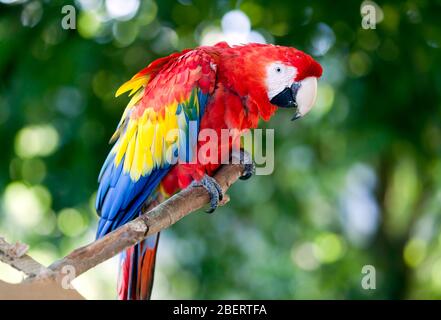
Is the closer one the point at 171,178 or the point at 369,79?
the point at 171,178

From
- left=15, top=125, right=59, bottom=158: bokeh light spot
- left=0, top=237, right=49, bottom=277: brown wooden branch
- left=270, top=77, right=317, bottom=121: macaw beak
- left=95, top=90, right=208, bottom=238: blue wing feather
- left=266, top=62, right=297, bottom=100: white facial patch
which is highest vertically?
left=15, top=125, right=59, bottom=158: bokeh light spot

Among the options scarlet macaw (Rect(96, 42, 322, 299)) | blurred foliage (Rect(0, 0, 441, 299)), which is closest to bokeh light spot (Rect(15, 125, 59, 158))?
blurred foliage (Rect(0, 0, 441, 299))

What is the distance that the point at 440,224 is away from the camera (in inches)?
106

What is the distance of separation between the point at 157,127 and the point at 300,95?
11.8 inches

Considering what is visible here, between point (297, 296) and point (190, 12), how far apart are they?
59.1 inches

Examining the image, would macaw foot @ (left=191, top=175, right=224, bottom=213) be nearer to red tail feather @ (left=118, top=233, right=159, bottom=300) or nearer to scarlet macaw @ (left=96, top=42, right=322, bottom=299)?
scarlet macaw @ (left=96, top=42, right=322, bottom=299)

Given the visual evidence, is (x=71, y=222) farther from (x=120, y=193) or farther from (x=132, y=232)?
(x=132, y=232)

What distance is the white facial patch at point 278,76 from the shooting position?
44.5 inches

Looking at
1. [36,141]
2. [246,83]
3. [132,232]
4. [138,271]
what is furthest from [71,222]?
[132,232]

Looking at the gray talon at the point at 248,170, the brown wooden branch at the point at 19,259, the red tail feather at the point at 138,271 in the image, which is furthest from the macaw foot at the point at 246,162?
the brown wooden branch at the point at 19,259

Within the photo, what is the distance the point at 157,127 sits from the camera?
124 centimetres

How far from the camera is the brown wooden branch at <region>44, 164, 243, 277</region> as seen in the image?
0.83 metres
